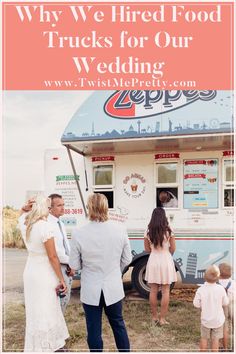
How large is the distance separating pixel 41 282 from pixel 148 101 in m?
2.68

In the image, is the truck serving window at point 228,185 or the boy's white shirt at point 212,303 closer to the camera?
the boy's white shirt at point 212,303

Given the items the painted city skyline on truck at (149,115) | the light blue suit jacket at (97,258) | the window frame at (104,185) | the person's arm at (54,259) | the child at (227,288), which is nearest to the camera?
the light blue suit jacket at (97,258)

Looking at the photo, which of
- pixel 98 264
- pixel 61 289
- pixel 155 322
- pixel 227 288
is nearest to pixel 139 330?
pixel 155 322

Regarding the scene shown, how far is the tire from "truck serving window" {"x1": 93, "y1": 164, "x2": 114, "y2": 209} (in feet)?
2.81

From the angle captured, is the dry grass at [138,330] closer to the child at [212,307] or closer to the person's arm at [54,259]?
the child at [212,307]

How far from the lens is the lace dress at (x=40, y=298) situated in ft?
10.9

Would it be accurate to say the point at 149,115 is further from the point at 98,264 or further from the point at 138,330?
the point at 138,330

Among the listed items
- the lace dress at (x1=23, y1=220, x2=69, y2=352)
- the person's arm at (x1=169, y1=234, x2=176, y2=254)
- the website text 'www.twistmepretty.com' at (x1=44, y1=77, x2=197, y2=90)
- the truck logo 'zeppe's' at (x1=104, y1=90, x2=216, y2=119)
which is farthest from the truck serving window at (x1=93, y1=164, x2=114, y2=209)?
the lace dress at (x1=23, y1=220, x2=69, y2=352)

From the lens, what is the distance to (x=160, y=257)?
462 cm

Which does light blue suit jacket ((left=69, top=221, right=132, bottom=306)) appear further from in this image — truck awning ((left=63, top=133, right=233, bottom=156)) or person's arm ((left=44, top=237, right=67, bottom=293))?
truck awning ((left=63, top=133, right=233, bottom=156))

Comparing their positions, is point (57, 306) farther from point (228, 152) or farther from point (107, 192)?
point (228, 152)

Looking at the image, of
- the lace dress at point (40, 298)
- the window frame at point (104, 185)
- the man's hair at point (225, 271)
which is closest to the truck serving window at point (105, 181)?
the window frame at point (104, 185)

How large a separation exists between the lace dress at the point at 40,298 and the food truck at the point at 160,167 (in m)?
2.03

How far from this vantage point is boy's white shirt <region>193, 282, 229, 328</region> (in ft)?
11.2
